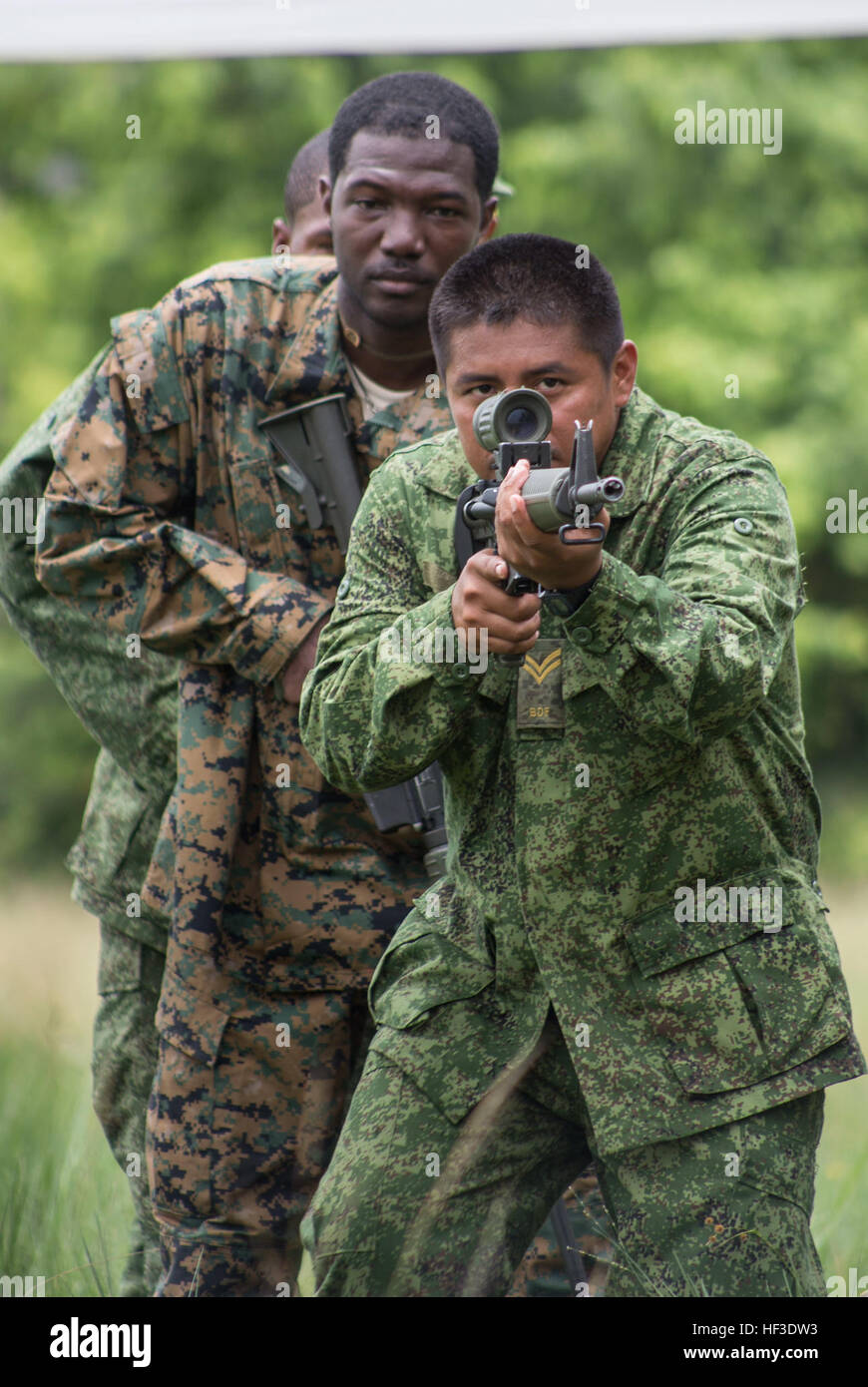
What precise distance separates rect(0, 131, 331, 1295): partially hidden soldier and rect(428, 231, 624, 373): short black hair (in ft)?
5.86

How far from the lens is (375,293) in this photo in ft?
14.0

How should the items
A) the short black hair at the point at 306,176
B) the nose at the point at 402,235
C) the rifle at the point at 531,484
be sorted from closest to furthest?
the rifle at the point at 531,484
the nose at the point at 402,235
the short black hair at the point at 306,176

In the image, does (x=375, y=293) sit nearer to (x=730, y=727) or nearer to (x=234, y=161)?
(x=730, y=727)

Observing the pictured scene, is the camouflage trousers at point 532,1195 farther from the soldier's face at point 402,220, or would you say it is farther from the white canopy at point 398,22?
the white canopy at point 398,22

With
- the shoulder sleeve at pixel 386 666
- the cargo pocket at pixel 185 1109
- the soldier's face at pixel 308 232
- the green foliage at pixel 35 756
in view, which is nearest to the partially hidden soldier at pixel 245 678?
the cargo pocket at pixel 185 1109

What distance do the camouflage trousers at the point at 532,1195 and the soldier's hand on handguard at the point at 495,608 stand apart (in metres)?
0.72

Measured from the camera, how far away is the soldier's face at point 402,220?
→ 423cm

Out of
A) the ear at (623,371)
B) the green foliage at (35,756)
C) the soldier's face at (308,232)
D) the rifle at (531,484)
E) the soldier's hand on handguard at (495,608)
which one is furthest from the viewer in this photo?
the green foliage at (35,756)

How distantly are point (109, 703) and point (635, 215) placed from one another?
308 inches

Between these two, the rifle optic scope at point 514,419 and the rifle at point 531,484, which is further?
the rifle optic scope at point 514,419

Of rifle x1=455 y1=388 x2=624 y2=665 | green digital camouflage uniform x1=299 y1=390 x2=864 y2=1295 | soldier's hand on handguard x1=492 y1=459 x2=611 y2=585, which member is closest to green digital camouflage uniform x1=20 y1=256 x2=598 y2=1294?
green digital camouflage uniform x1=299 y1=390 x2=864 y2=1295

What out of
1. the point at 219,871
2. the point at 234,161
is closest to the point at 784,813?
the point at 219,871

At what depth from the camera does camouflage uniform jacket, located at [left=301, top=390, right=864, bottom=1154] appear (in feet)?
9.82

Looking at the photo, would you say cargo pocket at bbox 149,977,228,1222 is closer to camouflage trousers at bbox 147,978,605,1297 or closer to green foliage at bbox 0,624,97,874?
camouflage trousers at bbox 147,978,605,1297
